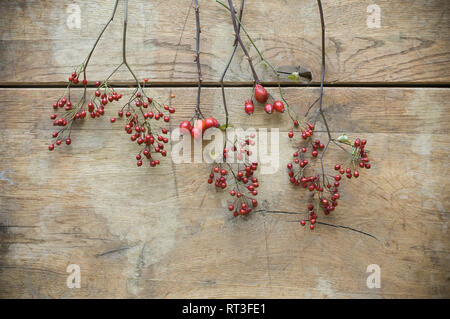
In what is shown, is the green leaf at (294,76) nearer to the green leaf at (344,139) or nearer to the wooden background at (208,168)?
the wooden background at (208,168)

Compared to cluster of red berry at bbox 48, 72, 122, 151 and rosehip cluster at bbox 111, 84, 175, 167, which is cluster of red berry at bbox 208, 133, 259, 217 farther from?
cluster of red berry at bbox 48, 72, 122, 151

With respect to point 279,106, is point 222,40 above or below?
above

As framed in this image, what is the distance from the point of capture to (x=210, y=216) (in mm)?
979

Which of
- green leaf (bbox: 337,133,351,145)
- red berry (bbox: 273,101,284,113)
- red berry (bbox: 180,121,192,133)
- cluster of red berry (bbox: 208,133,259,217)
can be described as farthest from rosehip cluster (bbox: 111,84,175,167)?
green leaf (bbox: 337,133,351,145)

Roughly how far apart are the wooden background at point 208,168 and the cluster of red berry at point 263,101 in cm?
4

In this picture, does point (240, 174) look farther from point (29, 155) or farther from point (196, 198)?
point (29, 155)

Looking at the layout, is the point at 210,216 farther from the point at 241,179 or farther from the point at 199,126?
the point at 199,126

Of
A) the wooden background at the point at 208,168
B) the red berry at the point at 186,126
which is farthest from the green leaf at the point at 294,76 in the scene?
the red berry at the point at 186,126

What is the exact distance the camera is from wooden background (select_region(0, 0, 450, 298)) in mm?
968

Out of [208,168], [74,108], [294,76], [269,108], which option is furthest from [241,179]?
A: [74,108]

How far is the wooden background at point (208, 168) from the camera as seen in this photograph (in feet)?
3.18

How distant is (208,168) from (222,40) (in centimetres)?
35

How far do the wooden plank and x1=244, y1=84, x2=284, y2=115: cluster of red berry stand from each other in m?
0.06
